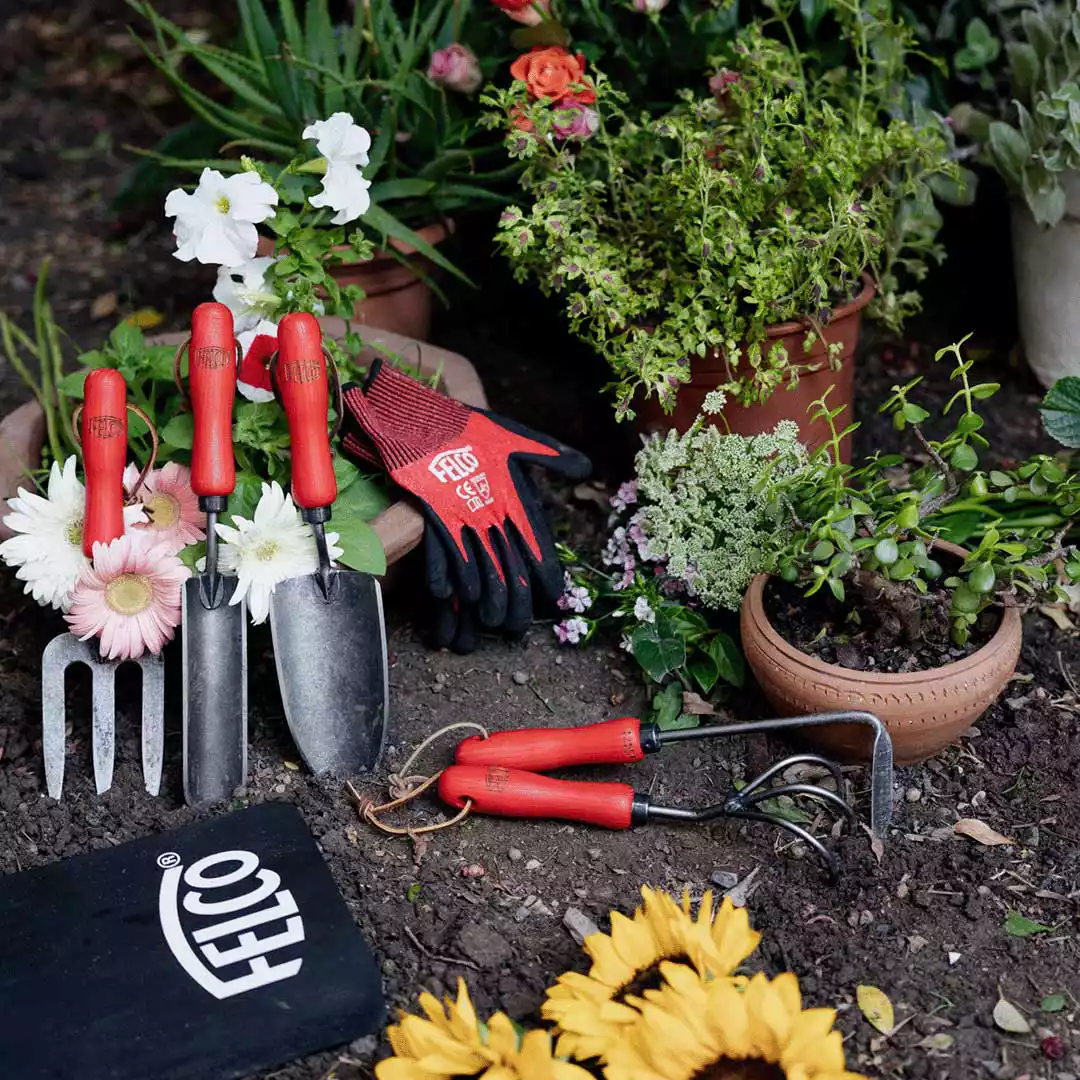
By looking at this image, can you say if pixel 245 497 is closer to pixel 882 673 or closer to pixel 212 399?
pixel 212 399

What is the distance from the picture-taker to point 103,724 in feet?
6.13

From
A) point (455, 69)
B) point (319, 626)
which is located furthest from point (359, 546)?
point (455, 69)

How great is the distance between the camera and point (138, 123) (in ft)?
11.9

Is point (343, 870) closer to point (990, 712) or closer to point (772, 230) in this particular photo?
point (990, 712)

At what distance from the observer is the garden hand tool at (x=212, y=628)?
1.84m

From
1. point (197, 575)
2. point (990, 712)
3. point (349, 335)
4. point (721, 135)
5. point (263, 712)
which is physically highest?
point (721, 135)

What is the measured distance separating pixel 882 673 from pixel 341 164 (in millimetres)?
1093

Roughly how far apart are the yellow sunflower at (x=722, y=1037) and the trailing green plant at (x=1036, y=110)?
164 centimetres

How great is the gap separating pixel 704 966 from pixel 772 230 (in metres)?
1.15

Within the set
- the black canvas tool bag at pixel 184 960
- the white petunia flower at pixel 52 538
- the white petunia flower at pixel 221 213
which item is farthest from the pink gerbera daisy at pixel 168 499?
the black canvas tool bag at pixel 184 960

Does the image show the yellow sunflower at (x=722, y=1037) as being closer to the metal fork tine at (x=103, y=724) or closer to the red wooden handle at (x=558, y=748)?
the red wooden handle at (x=558, y=748)

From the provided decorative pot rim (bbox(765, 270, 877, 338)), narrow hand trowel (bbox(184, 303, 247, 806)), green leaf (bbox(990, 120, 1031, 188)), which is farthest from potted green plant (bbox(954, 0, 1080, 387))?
narrow hand trowel (bbox(184, 303, 247, 806))

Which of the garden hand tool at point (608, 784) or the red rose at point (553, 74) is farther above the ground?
the red rose at point (553, 74)

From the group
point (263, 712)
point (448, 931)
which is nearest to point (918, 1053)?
point (448, 931)
